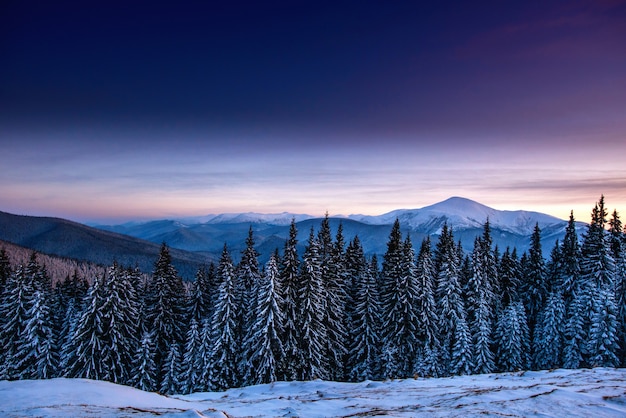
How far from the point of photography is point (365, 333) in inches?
1721

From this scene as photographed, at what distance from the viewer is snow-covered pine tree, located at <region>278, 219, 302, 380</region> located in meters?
38.3

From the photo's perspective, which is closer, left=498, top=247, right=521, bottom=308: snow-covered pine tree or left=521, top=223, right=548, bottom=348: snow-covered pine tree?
left=521, top=223, right=548, bottom=348: snow-covered pine tree

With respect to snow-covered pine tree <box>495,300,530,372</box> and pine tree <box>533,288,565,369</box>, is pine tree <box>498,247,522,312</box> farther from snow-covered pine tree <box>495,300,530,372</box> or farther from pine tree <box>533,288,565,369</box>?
pine tree <box>533,288,565,369</box>

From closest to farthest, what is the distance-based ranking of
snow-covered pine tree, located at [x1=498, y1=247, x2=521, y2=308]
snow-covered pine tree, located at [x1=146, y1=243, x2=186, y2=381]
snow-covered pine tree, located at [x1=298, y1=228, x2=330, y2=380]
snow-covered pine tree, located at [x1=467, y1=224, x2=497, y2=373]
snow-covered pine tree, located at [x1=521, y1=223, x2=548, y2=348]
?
1. snow-covered pine tree, located at [x1=298, y1=228, x2=330, y2=380]
2. snow-covered pine tree, located at [x1=467, y1=224, x2=497, y2=373]
3. snow-covered pine tree, located at [x1=146, y1=243, x2=186, y2=381]
4. snow-covered pine tree, located at [x1=521, y1=223, x2=548, y2=348]
5. snow-covered pine tree, located at [x1=498, y1=247, x2=521, y2=308]

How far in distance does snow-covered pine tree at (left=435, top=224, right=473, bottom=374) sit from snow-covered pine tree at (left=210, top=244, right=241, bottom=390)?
1011 inches

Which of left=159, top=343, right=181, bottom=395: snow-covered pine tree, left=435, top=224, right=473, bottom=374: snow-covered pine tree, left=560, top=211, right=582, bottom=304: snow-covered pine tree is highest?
left=560, top=211, right=582, bottom=304: snow-covered pine tree

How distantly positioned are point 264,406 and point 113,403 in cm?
454

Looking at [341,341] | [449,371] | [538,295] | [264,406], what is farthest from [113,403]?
[538,295]

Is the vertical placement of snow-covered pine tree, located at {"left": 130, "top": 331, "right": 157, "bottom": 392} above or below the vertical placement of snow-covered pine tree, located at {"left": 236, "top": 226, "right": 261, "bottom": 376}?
below

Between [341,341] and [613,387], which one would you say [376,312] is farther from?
[613,387]

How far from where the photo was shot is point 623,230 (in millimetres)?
52469

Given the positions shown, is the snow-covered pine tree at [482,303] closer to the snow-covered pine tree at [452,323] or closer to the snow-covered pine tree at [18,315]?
the snow-covered pine tree at [452,323]

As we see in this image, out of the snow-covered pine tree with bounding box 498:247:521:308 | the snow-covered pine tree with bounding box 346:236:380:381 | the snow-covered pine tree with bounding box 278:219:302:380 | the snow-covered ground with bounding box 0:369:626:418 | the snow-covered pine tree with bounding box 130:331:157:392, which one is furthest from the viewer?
the snow-covered pine tree with bounding box 498:247:521:308

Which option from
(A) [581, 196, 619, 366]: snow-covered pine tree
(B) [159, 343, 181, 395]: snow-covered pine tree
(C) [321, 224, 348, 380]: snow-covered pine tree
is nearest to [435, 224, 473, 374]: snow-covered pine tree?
(A) [581, 196, 619, 366]: snow-covered pine tree
